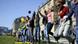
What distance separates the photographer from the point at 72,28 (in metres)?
14.4

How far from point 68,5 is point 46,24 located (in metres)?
6.10

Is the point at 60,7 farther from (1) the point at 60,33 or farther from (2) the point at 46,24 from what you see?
(2) the point at 46,24

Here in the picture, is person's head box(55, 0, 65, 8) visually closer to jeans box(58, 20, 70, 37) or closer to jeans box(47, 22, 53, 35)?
jeans box(58, 20, 70, 37)

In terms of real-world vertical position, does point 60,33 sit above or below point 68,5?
below

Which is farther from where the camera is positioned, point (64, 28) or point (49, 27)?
point (49, 27)

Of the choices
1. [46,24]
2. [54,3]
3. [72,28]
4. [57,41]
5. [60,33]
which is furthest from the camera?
[46,24]

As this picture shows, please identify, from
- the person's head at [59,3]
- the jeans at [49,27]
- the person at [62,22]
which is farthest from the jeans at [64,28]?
the jeans at [49,27]

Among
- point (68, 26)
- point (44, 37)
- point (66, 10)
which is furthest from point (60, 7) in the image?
point (44, 37)

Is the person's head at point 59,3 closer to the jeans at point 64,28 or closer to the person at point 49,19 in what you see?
the person at point 49,19

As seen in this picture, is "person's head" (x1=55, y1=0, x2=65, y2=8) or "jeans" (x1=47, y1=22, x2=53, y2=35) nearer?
→ "person's head" (x1=55, y1=0, x2=65, y2=8)

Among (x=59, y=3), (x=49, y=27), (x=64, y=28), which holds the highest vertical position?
(x=59, y=3)

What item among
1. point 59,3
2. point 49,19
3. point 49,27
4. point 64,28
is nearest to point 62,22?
point 64,28

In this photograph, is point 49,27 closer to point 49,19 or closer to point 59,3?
point 49,19

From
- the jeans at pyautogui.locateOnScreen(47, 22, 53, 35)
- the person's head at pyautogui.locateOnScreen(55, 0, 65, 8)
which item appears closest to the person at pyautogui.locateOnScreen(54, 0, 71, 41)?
the person's head at pyautogui.locateOnScreen(55, 0, 65, 8)
